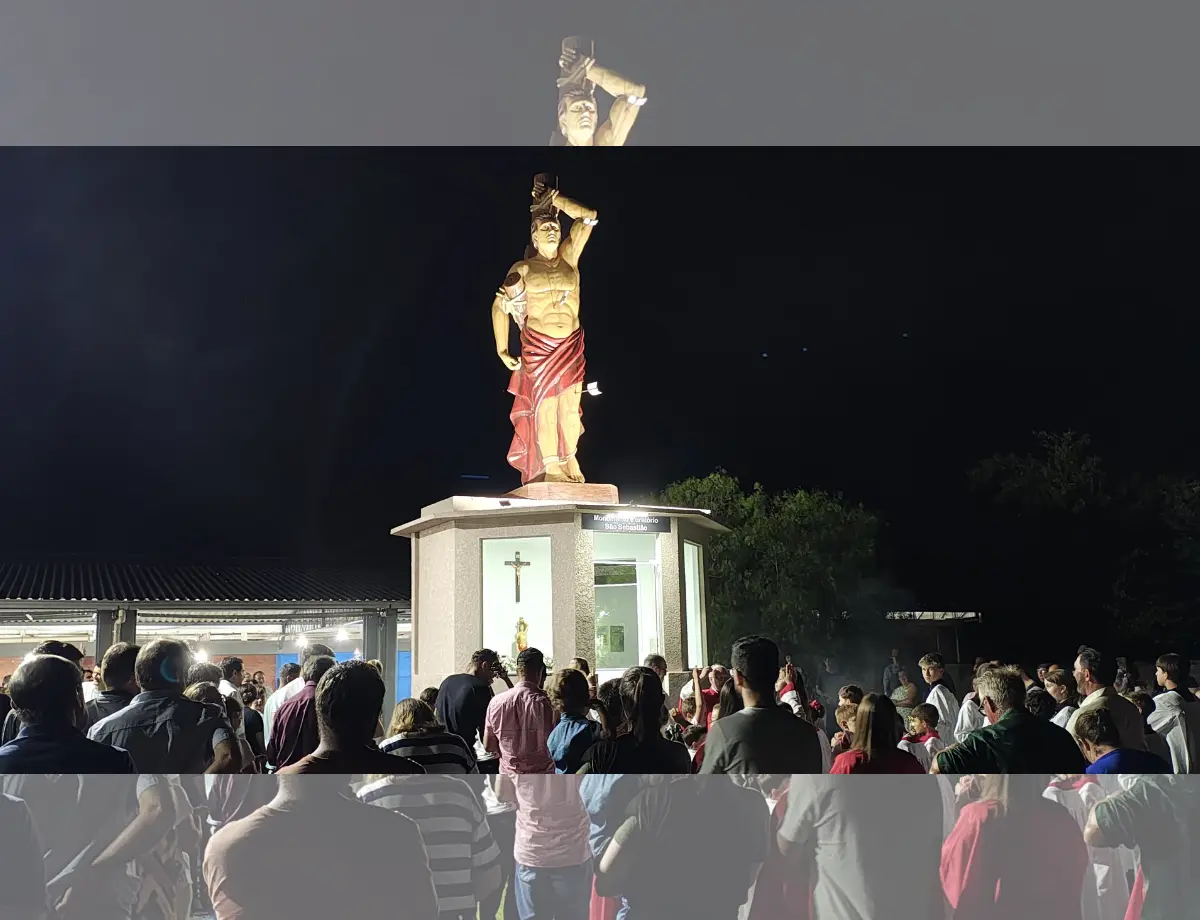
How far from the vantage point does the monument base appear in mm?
12977

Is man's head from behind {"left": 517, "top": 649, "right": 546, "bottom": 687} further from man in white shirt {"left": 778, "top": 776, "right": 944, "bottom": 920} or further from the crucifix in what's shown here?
the crucifix

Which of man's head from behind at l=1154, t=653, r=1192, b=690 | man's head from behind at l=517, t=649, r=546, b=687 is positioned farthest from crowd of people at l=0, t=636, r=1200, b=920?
man's head from behind at l=1154, t=653, r=1192, b=690

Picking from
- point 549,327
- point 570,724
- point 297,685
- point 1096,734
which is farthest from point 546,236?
point 1096,734

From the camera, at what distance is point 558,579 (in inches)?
485

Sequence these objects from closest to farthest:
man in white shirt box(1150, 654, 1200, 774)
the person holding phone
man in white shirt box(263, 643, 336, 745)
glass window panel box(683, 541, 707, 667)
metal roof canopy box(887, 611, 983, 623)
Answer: man in white shirt box(263, 643, 336, 745)
the person holding phone
man in white shirt box(1150, 654, 1200, 774)
glass window panel box(683, 541, 707, 667)
metal roof canopy box(887, 611, 983, 623)

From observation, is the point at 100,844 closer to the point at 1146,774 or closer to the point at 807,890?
the point at 807,890

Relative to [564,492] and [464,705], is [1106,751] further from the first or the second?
[564,492]

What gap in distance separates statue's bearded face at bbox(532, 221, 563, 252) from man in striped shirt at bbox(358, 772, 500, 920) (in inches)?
414

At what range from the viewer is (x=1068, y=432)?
103 ft

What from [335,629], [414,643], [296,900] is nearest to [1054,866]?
[296,900]

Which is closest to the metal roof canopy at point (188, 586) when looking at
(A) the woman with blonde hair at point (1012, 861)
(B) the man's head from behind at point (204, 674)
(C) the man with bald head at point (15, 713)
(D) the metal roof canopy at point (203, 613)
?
(D) the metal roof canopy at point (203, 613)

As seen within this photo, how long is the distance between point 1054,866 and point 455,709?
139 inches

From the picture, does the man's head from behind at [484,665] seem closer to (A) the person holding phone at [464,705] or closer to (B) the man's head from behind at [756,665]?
(A) the person holding phone at [464,705]
